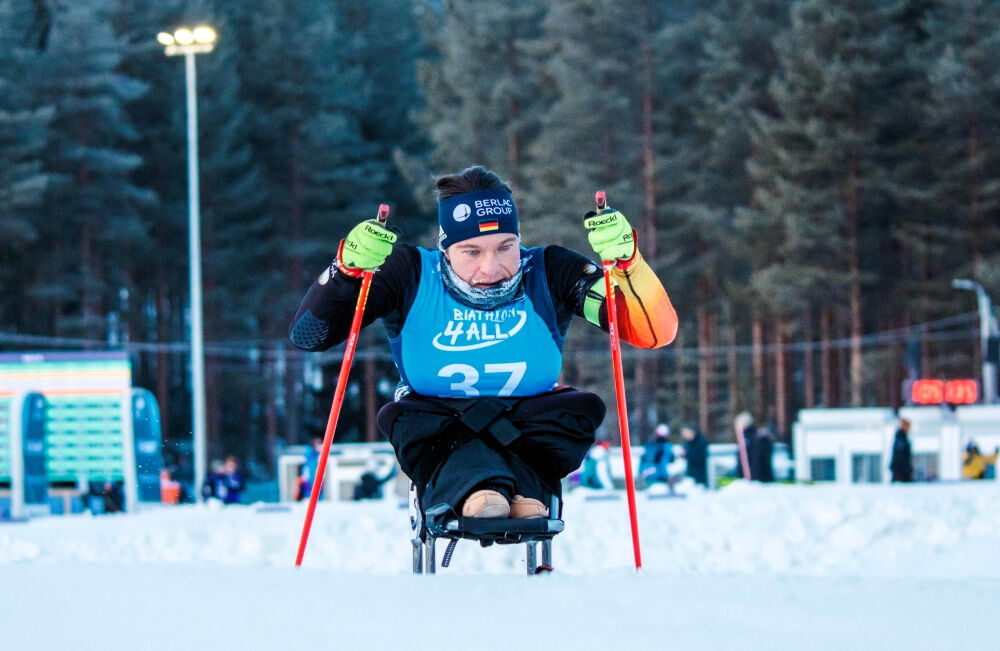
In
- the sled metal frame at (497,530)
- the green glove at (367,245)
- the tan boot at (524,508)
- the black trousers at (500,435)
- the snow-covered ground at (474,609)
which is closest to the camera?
the snow-covered ground at (474,609)

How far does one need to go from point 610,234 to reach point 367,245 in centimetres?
81

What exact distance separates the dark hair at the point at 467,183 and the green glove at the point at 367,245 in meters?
0.46

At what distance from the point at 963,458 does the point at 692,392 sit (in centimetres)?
3743

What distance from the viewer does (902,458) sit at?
21.9 metres

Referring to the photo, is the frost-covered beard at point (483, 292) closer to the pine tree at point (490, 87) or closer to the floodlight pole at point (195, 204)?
the floodlight pole at point (195, 204)

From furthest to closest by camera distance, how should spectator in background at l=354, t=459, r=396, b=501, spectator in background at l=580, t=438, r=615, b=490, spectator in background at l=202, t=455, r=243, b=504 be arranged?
spectator in background at l=580, t=438, r=615, b=490, spectator in background at l=202, t=455, r=243, b=504, spectator in background at l=354, t=459, r=396, b=501

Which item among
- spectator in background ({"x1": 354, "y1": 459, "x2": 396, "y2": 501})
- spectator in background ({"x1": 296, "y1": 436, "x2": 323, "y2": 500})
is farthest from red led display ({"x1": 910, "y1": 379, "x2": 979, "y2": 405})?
spectator in background ({"x1": 296, "y1": 436, "x2": 323, "y2": 500})

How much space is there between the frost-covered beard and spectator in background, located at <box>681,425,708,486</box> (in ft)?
57.5

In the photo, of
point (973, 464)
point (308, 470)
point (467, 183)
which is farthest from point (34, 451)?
point (973, 464)

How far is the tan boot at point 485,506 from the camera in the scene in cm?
429

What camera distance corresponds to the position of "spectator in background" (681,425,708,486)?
22234 mm

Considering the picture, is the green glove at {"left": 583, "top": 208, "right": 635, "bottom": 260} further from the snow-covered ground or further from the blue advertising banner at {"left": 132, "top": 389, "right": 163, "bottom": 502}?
the blue advertising banner at {"left": 132, "top": 389, "right": 163, "bottom": 502}

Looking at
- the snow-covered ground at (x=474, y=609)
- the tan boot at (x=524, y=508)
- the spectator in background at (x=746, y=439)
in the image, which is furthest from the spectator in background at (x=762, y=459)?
the snow-covered ground at (x=474, y=609)

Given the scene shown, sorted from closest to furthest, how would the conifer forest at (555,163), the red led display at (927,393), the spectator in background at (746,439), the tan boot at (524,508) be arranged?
the tan boot at (524,508) < the spectator in background at (746,439) < the red led display at (927,393) < the conifer forest at (555,163)
